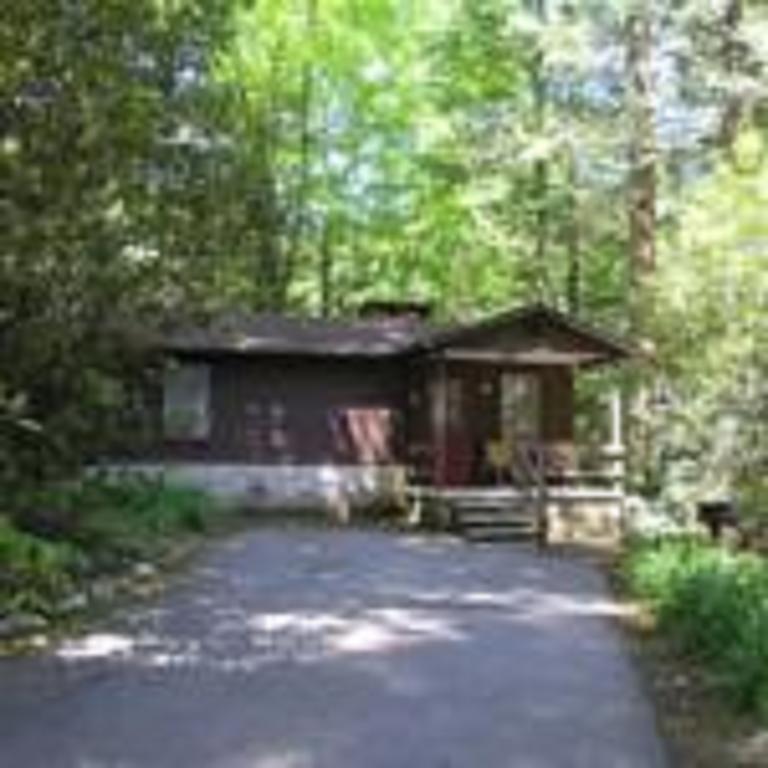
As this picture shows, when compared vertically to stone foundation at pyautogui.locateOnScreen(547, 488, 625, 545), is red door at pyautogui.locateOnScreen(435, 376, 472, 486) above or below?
above

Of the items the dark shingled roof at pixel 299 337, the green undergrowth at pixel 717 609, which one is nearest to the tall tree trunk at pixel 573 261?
the dark shingled roof at pixel 299 337

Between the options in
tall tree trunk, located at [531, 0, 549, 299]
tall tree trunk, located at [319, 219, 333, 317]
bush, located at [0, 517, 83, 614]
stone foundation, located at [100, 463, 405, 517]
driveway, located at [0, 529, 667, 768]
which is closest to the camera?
driveway, located at [0, 529, 667, 768]

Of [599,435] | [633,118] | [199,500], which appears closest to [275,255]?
[599,435]

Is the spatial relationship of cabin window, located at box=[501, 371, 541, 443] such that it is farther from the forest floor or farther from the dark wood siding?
the forest floor

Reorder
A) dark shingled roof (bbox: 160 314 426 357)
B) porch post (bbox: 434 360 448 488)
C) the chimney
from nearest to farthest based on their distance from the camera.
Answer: porch post (bbox: 434 360 448 488) < dark shingled roof (bbox: 160 314 426 357) < the chimney

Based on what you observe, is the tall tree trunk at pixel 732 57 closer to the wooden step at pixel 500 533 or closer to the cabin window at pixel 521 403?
the cabin window at pixel 521 403

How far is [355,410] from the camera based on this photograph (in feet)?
114

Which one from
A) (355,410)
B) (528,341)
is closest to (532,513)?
(528,341)

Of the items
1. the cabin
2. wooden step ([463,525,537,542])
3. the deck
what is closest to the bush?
wooden step ([463,525,537,542])

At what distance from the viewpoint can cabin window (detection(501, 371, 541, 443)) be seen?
33.9m

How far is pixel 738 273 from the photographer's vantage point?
65.5 feet

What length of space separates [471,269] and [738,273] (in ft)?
104

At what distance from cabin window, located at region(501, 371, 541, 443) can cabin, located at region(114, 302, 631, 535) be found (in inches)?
0.7

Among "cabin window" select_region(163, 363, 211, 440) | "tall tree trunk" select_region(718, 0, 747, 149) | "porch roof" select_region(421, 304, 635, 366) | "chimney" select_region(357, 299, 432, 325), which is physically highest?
"tall tree trunk" select_region(718, 0, 747, 149)
